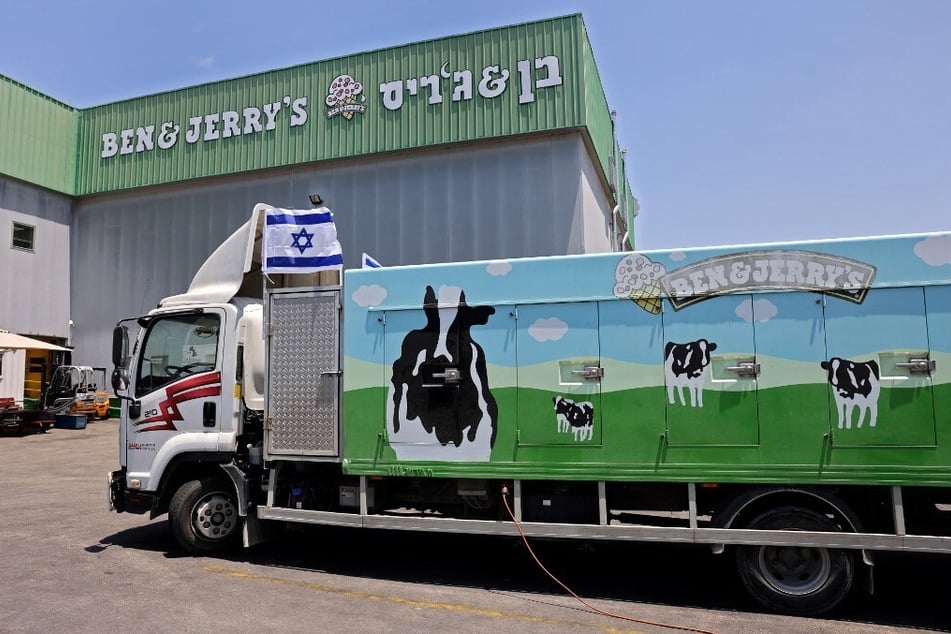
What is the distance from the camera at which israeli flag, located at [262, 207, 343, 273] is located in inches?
279

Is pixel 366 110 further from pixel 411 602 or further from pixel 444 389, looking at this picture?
pixel 411 602

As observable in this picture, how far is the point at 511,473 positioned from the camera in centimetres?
612

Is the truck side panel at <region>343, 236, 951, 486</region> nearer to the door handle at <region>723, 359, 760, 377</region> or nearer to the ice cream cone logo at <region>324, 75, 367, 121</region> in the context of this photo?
the door handle at <region>723, 359, 760, 377</region>

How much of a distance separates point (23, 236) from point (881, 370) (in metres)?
26.4

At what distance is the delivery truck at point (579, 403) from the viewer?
5.40 metres

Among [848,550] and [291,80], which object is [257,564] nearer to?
[848,550]

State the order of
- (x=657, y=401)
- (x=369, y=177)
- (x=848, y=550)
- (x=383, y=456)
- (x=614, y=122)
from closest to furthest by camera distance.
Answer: (x=848, y=550) → (x=657, y=401) → (x=383, y=456) → (x=369, y=177) → (x=614, y=122)

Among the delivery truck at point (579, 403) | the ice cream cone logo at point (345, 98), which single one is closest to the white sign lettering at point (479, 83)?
the ice cream cone logo at point (345, 98)

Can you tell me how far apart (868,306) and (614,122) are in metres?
21.5

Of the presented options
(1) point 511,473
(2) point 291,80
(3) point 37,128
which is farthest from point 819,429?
(3) point 37,128

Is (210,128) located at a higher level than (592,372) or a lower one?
higher

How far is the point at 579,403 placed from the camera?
19.7 ft

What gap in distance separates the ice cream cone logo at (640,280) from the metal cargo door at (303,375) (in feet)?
9.50

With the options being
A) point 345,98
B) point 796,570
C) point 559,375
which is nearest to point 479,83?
point 345,98
